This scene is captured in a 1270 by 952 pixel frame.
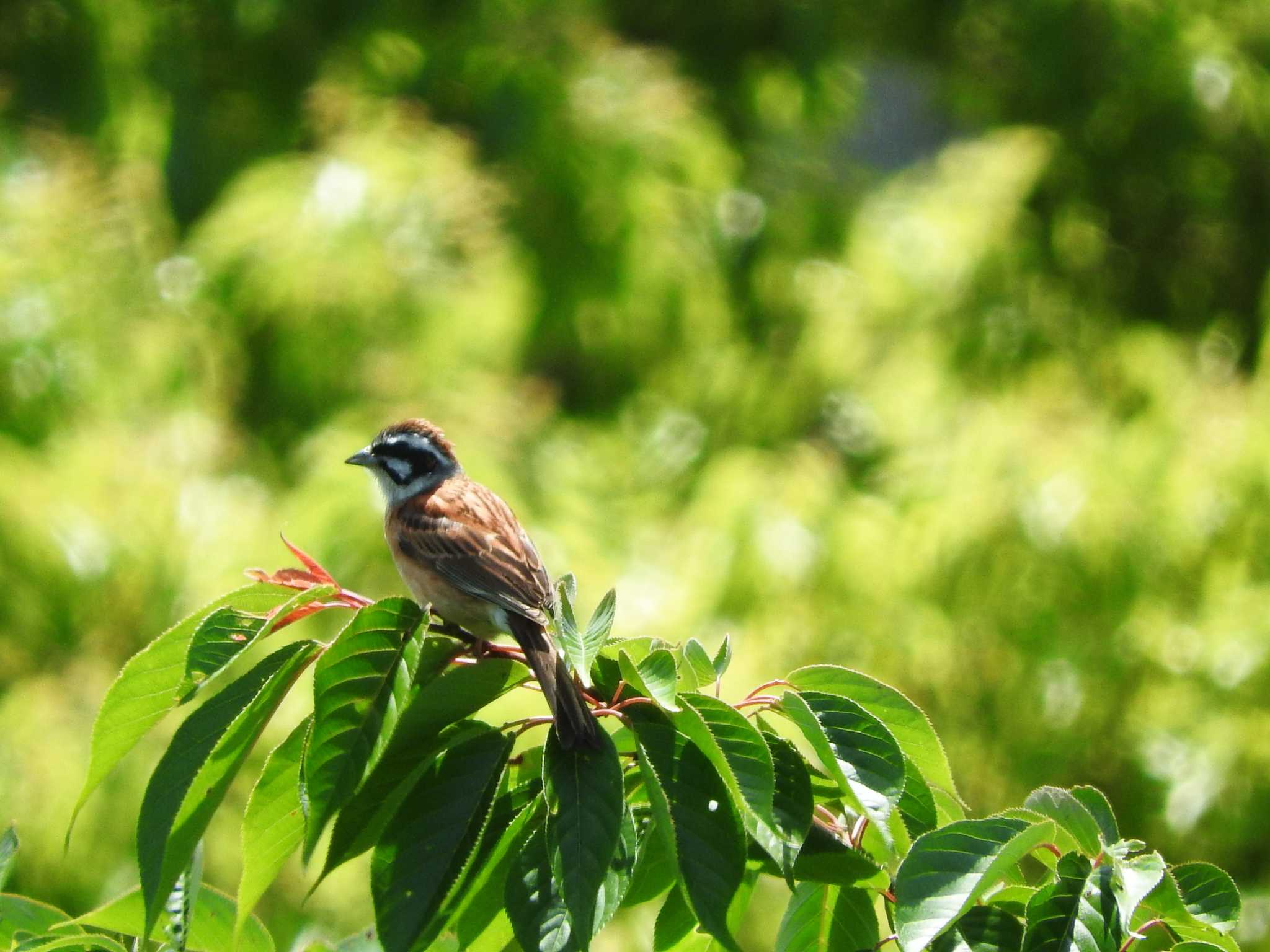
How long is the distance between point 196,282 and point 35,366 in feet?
3.30

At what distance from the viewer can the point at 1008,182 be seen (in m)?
7.89

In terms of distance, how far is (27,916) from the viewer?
1.86 meters

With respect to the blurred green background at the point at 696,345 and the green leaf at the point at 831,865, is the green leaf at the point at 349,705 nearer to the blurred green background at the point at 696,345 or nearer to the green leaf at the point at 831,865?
the green leaf at the point at 831,865

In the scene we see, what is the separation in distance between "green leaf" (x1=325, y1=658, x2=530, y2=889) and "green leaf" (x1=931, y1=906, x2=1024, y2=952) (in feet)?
2.04

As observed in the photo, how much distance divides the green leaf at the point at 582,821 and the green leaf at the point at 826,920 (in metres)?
0.41

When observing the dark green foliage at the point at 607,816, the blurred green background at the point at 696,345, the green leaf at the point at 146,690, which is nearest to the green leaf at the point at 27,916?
the dark green foliage at the point at 607,816

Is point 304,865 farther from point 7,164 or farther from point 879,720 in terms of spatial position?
point 7,164

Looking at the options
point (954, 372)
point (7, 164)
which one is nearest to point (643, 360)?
point (954, 372)

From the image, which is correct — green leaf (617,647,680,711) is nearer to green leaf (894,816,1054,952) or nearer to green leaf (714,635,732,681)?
green leaf (714,635,732,681)

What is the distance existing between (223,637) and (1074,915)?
105 cm

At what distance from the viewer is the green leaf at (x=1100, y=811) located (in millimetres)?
1711

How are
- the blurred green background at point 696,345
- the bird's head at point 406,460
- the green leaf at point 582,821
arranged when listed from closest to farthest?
the green leaf at point 582,821, the bird's head at point 406,460, the blurred green background at point 696,345

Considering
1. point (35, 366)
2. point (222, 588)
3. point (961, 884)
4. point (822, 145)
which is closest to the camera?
point (961, 884)

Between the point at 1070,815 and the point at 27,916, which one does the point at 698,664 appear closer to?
the point at 1070,815
